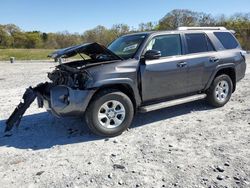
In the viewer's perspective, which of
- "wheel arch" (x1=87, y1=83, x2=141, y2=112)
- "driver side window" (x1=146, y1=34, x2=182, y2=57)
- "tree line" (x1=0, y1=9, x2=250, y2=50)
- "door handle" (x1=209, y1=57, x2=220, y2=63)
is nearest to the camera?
"wheel arch" (x1=87, y1=83, x2=141, y2=112)

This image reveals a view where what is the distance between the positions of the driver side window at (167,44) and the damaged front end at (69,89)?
0.87 metres

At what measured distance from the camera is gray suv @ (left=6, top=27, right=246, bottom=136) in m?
4.75

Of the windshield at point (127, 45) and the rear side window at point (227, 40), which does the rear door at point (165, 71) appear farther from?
the rear side window at point (227, 40)

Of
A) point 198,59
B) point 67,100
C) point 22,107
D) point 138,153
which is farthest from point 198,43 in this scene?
point 22,107

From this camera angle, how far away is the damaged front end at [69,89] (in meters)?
4.65

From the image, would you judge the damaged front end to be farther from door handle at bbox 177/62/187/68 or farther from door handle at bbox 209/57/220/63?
door handle at bbox 209/57/220/63

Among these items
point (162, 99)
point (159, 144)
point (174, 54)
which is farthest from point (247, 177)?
point (174, 54)

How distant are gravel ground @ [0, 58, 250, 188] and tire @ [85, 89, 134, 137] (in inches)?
7.0

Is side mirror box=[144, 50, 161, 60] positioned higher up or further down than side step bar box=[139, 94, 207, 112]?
higher up

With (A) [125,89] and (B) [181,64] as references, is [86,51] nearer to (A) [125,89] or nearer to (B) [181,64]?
(A) [125,89]

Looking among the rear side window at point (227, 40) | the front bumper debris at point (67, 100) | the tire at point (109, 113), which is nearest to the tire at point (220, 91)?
the rear side window at point (227, 40)

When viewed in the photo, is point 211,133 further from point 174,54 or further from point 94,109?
point 94,109

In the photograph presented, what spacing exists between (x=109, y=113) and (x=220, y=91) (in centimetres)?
314

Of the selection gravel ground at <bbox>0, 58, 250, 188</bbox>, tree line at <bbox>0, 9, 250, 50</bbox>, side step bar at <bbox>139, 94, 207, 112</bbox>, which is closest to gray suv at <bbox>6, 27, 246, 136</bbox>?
side step bar at <bbox>139, 94, 207, 112</bbox>
